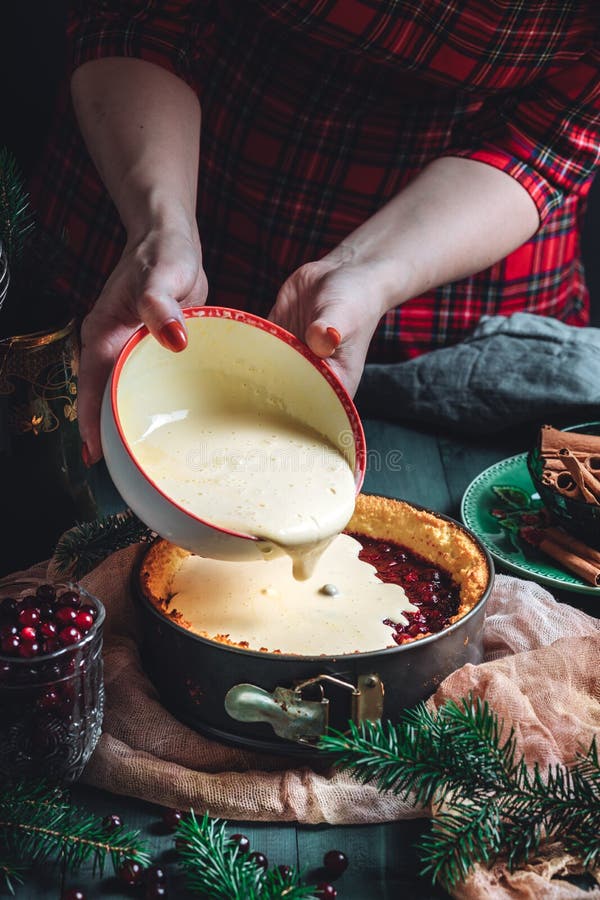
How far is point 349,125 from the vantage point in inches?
79.7

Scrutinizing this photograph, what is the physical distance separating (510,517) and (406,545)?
1.03 feet

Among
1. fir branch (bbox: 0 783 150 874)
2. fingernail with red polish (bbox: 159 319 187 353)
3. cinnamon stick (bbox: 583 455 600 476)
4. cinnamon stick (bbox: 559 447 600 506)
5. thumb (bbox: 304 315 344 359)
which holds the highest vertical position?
fingernail with red polish (bbox: 159 319 187 353)

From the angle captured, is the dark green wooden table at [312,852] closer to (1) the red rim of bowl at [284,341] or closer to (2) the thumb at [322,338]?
(1) the red rim of bowl at [284,341]

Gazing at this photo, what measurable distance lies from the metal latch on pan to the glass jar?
0.57 feet

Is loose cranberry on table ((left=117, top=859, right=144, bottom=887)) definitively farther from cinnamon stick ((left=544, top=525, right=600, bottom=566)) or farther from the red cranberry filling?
cinnamon stick ((left=544, top=525, right=600, bottom=566))

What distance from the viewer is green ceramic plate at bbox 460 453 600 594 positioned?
5.41ft

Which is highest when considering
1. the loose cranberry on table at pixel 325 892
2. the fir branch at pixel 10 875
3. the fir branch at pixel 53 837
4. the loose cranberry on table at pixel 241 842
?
the loose cranberry on table at pixel 325 892

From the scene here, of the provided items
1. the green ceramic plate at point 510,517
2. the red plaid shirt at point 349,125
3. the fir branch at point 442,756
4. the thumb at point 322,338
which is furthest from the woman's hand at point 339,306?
the fir branch at point 442,756

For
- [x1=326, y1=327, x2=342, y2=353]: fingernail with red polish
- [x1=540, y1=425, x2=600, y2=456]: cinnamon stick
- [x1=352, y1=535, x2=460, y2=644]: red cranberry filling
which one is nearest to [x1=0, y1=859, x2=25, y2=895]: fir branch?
[x1=352, y1=535, x2=460, y2=644]: red cranberry filling

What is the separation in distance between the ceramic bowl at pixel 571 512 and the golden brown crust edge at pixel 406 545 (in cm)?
23

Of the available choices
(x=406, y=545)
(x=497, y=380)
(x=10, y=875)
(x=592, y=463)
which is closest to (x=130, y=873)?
(x=10, y=875)

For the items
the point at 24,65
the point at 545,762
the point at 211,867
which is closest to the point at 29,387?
the point at 211,867

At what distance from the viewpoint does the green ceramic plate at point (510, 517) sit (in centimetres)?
165

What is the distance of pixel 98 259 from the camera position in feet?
7.21
